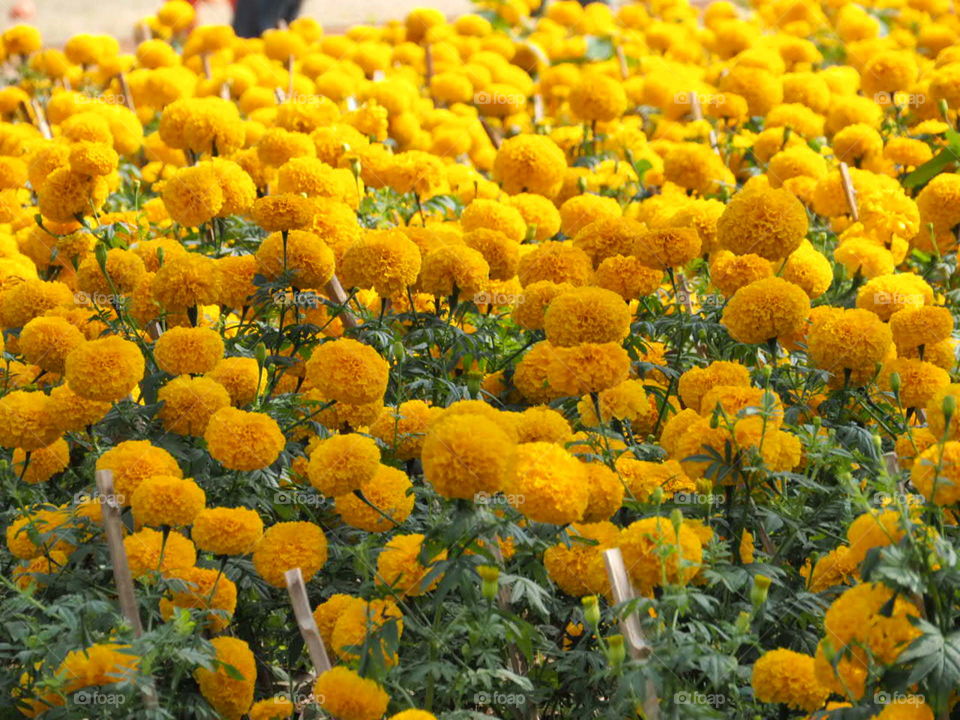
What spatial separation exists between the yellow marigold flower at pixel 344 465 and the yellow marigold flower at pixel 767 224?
1.06m

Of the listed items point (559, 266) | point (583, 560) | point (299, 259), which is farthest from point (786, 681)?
point (299, 259)

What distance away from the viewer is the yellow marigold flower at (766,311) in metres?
2.79

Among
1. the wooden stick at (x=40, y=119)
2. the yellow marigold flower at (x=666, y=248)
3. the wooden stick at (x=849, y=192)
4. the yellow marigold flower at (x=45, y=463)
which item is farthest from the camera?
the wooden stick at (x=40, y=119)

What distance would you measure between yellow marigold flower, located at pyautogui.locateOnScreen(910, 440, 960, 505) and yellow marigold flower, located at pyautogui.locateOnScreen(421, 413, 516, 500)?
0.66m

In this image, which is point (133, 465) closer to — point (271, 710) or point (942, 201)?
point (271, 710)

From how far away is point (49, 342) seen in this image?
118 inches

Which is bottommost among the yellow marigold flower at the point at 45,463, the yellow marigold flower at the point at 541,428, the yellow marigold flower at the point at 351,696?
the yellow marigold flower at the point at 45,463

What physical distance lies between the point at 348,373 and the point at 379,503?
0.91 feet

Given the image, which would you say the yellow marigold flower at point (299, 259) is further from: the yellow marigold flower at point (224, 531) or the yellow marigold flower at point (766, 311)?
the yellow marigold flower at point (766, 311)

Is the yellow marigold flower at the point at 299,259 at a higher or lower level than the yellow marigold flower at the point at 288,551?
higher

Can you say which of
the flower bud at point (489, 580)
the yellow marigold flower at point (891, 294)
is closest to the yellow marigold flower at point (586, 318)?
the flower bud at point (489, 580)

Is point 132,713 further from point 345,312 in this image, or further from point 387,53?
point 387,53

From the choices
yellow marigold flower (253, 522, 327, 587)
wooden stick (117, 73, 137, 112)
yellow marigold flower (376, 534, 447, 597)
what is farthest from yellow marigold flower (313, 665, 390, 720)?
wooden stick (117, 73, 137, 112)

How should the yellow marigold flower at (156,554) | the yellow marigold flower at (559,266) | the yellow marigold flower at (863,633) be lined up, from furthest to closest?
the yellow marigold flower at (559,266) → the yellow marigold flower at (156,554) → the yellow marigold flower at (863,633)
